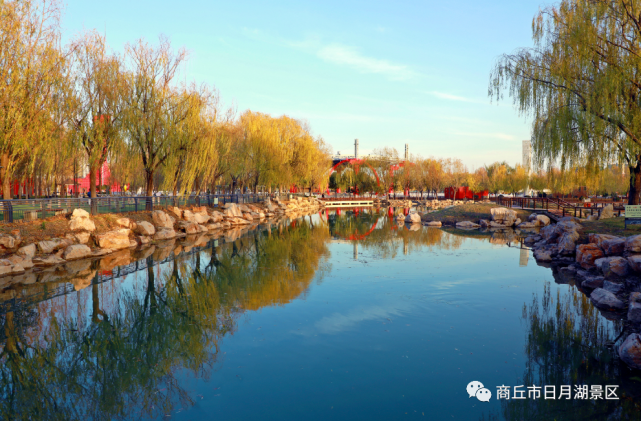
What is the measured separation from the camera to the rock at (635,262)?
9.82 meters

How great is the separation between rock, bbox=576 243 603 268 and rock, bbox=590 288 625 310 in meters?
3.65

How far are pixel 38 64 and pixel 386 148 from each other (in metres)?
55.5

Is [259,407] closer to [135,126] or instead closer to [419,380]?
[419,380]

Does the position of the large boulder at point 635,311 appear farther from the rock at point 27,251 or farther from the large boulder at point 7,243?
the large boulder at point 7,243

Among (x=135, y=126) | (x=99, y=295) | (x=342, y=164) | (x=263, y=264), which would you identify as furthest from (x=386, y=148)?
(x=99, y=295)

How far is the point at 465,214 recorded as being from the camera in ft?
102

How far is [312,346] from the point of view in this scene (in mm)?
7059

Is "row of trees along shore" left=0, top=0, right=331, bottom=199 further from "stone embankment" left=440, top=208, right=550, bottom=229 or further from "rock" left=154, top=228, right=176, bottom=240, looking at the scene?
"stone embankment" left=440, top=208, right=550, bottom=229

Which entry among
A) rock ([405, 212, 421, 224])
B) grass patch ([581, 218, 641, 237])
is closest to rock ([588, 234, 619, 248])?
grass patch ([581, 218, 641, 237])

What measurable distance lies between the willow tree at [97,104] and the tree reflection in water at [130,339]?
1036 cm

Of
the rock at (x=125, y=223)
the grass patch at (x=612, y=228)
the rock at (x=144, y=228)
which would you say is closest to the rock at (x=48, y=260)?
the rock at (x=125, y=223)

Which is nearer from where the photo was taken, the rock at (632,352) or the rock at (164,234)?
the rock at (632,352)

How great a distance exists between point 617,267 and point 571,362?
18.4ft

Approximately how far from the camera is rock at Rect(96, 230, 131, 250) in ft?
51.2
